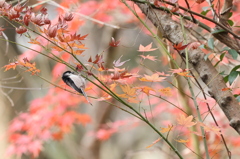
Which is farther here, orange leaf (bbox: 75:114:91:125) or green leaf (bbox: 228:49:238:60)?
orange leaf (bbox: 75:114:91:125)

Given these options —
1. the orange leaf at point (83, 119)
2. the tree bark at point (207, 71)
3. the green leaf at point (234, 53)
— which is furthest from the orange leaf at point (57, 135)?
the green leaf at point (234, 53)

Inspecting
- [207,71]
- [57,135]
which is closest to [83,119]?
[57,135]

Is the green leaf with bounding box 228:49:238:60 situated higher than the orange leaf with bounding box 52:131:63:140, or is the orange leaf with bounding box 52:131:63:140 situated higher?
the orange leaf with bounding box 52:131:63:140

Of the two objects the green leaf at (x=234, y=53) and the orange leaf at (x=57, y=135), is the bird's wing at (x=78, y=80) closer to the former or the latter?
the green leaf at (x=234, y=53)

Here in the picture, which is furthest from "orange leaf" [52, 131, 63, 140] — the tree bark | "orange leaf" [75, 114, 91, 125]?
the tree bark

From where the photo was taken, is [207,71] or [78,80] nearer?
[78,80]

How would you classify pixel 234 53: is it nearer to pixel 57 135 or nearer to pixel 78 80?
pixel 78 80

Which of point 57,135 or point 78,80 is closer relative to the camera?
point 78,80

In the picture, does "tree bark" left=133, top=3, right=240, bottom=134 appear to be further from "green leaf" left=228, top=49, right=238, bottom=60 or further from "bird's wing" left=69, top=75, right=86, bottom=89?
"bird's wing" left=69, top=75, right=86, bottom=89

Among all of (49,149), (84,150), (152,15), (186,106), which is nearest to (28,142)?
(84,150)

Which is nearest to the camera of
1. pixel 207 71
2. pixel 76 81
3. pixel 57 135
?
pixel 76 81

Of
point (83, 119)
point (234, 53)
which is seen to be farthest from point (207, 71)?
point (83, 119)

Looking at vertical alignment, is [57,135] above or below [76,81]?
above

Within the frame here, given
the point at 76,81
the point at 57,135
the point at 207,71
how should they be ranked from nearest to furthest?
1. the point at 76,81
2. the point at 207,71
3. the point at 57,135
